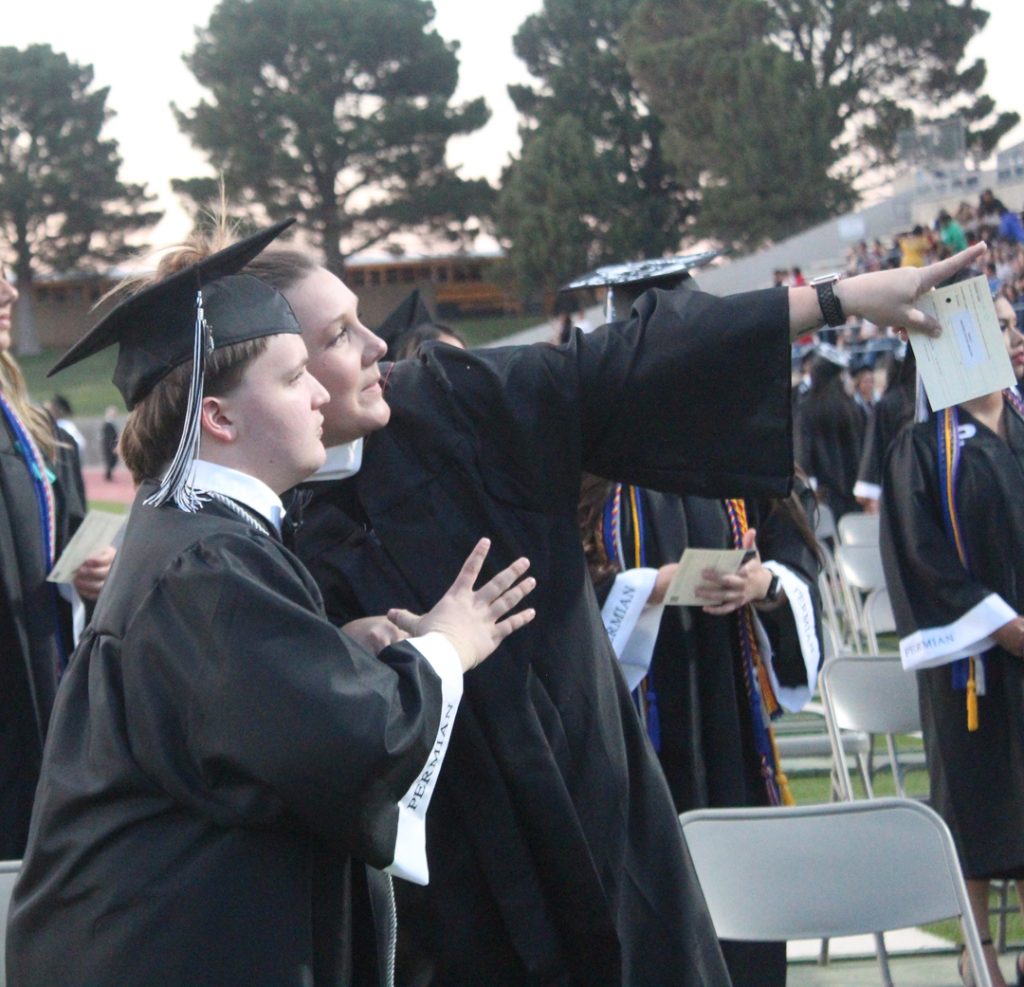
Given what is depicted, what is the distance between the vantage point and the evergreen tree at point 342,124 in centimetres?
5388

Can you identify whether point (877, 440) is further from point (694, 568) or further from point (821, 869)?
point (821, 869)

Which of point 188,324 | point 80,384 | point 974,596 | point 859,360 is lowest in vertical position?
point 974,596

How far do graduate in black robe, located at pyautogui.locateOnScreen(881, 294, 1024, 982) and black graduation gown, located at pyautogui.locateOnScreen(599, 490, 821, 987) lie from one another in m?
0.47

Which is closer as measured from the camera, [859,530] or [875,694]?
[875,694]

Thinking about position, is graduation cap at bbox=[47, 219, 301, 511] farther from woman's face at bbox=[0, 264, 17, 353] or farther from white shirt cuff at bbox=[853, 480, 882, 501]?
white shirt cuff at bbox=[853, 480, 882, 501]

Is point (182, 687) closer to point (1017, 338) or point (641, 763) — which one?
point (641, 763)

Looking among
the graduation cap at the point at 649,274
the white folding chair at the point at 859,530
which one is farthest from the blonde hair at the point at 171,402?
the white folding chair at the point at 859,530

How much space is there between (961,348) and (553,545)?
68 cm

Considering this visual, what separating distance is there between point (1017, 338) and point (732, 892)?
2.10 metres

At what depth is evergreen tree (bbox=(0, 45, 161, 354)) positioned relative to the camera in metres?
57.4

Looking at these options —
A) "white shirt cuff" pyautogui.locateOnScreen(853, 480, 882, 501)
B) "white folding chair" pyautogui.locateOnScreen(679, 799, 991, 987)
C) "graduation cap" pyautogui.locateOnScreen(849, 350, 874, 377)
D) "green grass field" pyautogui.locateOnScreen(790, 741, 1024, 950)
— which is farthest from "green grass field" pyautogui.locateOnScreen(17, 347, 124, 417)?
"white folding chair" pyautogui.locateOnScreen(679, 799, 991, 987)

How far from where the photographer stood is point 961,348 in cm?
233

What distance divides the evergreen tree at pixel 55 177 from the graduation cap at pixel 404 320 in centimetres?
5407

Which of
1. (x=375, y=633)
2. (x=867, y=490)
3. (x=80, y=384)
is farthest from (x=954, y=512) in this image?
(x=80, y=384)
